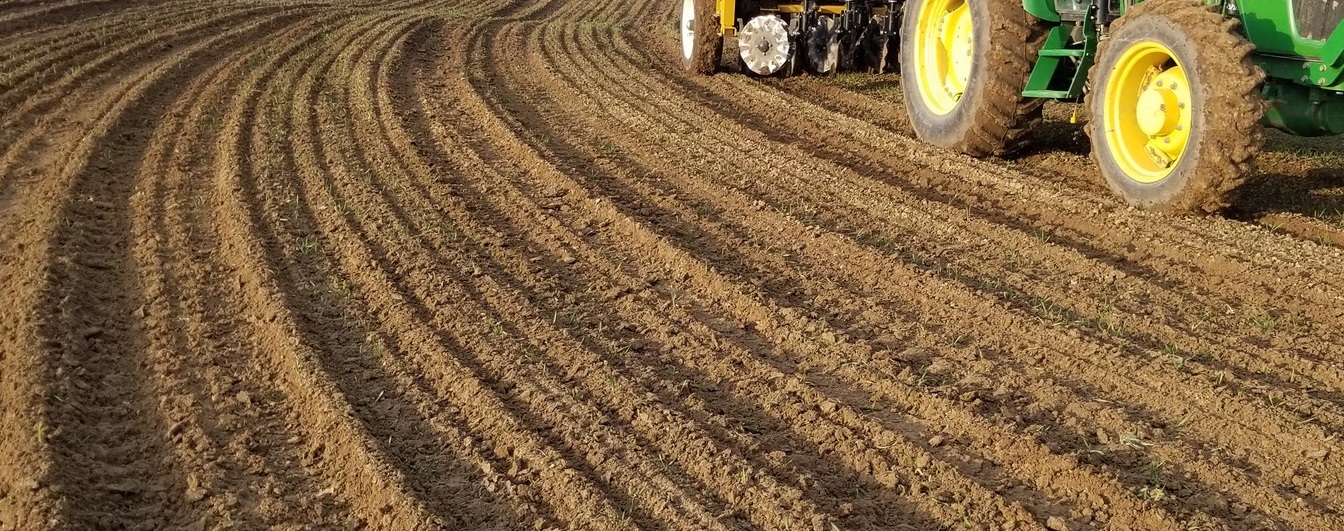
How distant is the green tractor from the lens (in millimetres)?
4730

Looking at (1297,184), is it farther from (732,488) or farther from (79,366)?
(79,366)

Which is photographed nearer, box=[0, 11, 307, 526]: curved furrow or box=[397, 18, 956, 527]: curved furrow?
box=[397, 18, 956, 527]: curved furrow

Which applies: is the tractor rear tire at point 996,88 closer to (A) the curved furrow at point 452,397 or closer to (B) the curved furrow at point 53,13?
(A) the curved furrow at point 452,397

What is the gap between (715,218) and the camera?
5.57 m

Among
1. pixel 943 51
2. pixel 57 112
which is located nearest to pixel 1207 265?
pixel 943 51

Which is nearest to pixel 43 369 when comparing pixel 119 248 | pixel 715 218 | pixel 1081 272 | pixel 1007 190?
pixel 119 248

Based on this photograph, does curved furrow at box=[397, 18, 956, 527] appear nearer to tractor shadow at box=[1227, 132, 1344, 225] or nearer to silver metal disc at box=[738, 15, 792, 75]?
tractor shadow at box=[1227, 132, 1344, 225]

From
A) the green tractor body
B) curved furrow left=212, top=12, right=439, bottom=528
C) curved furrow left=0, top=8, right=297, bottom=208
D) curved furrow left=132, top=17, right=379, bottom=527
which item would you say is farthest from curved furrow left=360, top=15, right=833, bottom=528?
curved furrow left=0, top=8, right=297, bottom=208

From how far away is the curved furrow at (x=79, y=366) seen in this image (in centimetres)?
310

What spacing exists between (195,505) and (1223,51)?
4278mm

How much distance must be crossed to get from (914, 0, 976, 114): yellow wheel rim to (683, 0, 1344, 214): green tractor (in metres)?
0.39

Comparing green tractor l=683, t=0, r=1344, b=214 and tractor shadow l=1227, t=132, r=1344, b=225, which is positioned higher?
green tractor l=683, t=0, r=1344, b=214

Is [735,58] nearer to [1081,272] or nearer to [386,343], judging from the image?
[1081,272]

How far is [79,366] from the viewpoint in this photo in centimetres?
383
